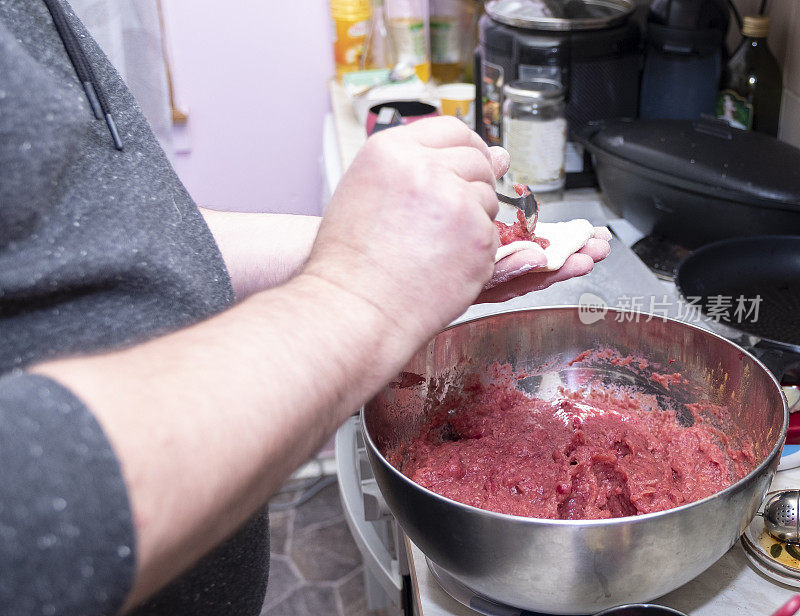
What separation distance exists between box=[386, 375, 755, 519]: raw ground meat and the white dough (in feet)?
0.62

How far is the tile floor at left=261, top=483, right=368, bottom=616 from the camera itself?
1959mm

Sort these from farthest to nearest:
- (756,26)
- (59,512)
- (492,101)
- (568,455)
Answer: (492,101), (756,26), (568,455), (59,512)

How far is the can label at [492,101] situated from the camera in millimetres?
1627

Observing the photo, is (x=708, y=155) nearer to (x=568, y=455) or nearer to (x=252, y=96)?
(x=568, y=455)

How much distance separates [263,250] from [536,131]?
82cm


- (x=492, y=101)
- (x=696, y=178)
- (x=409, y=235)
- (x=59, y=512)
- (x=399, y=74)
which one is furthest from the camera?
(x=399, y=74)

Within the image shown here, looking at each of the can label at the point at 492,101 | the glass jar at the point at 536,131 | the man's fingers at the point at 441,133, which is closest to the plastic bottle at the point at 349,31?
the can label at the point at 492,101

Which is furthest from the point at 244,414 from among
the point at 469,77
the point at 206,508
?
the point at 469,77

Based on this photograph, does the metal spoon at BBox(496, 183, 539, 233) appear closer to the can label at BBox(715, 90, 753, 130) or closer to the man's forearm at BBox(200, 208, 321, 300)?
the man's forearm at BBox(200, 208, 321, 300)

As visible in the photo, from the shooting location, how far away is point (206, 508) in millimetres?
409

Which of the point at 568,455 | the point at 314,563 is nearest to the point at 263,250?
the point at 568,455

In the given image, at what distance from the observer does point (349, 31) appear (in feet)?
7.30

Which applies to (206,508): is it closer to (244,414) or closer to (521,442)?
(244,414)

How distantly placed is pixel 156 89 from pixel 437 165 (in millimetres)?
1611
